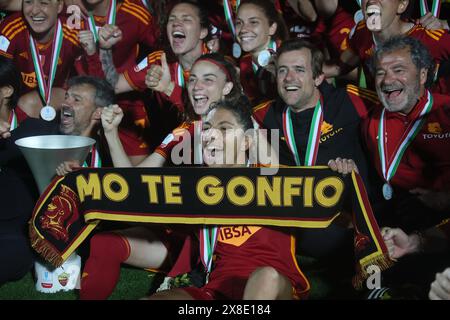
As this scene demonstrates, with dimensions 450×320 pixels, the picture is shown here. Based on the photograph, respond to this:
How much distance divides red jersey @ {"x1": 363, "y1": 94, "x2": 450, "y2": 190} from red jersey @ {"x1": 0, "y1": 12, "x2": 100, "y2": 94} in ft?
6.75

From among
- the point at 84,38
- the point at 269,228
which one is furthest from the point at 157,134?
the point at 269,228

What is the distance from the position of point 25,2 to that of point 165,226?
199 centimetres

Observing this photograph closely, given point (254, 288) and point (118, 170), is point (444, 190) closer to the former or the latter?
point (254, 288)

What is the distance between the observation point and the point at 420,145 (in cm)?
370

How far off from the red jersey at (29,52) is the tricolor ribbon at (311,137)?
1570 millimetres

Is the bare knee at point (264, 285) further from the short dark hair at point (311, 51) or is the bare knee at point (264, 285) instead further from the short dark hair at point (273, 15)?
the short dark hair at point (273, 15)

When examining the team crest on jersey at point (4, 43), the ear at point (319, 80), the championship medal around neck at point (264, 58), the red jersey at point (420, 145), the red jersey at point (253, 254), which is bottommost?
the red jersey at point (253, 254)

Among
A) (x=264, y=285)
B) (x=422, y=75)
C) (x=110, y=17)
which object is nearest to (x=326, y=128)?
(x=422, y=75)

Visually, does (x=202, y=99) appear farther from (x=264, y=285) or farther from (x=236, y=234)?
(x=264, y=285)

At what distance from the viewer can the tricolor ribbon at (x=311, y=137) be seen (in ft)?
12.7

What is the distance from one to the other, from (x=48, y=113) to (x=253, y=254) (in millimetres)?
1882

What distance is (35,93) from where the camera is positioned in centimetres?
486

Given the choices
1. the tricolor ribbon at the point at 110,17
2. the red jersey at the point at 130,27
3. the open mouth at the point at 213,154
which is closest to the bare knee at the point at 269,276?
the open mouth at the point at 213,154
